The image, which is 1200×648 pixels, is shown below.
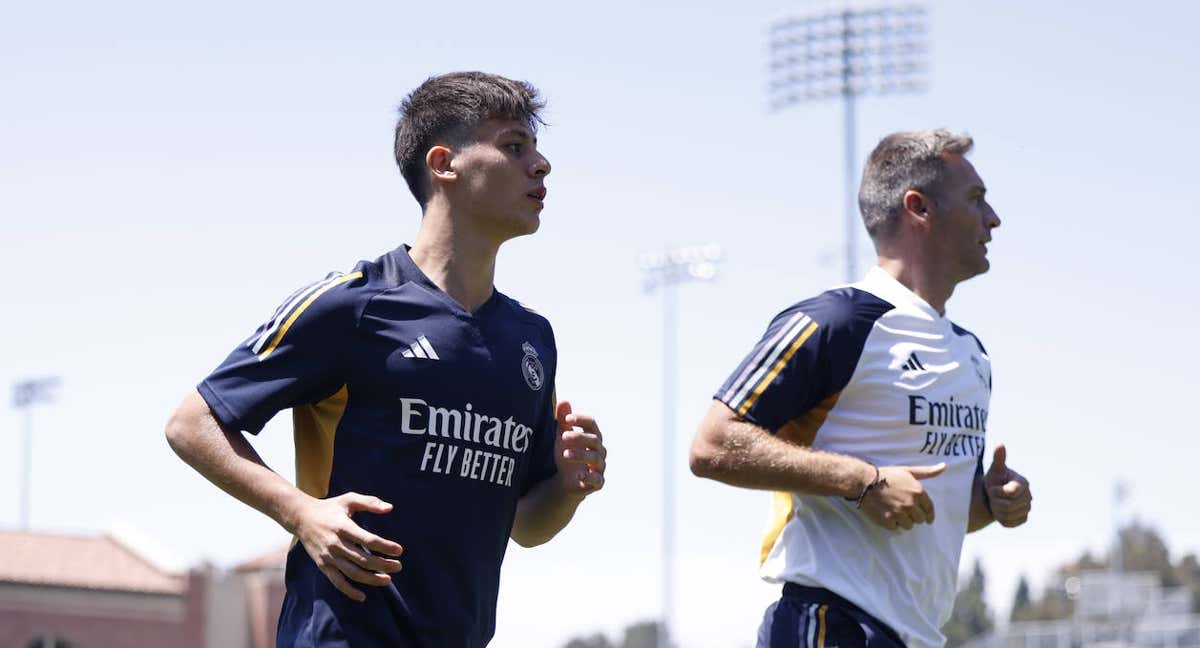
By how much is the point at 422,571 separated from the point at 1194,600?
8937 cm

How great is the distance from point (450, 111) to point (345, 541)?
4.69 ft

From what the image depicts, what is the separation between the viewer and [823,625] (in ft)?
17.7

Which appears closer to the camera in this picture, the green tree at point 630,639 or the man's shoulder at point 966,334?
the man's shoulder at point 966,334

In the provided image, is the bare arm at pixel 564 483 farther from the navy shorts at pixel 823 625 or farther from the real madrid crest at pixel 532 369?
the navy shorts at pixel 823 625

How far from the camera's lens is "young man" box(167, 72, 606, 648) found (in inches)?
174

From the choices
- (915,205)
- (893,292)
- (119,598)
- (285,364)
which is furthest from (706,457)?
(119,598)

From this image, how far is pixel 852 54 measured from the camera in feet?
116

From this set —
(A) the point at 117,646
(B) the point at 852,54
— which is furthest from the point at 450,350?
(A) the point at 117,646

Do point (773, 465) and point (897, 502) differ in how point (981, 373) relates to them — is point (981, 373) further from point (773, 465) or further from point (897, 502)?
point (773, 465)

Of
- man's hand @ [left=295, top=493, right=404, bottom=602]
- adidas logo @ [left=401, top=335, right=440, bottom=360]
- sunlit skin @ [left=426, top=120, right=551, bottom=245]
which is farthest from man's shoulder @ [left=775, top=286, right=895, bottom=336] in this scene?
man's hand @ [left=295, top=493, right=404, bottom=602]

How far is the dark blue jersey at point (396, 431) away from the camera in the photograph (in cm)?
447

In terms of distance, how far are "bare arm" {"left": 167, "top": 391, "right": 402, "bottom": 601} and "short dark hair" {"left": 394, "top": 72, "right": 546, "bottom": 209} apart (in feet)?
3.33

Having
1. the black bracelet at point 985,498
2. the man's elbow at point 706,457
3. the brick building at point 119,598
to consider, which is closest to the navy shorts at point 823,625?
the man's elbow at point 706,457

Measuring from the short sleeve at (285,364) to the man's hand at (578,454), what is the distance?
2.10 ft
